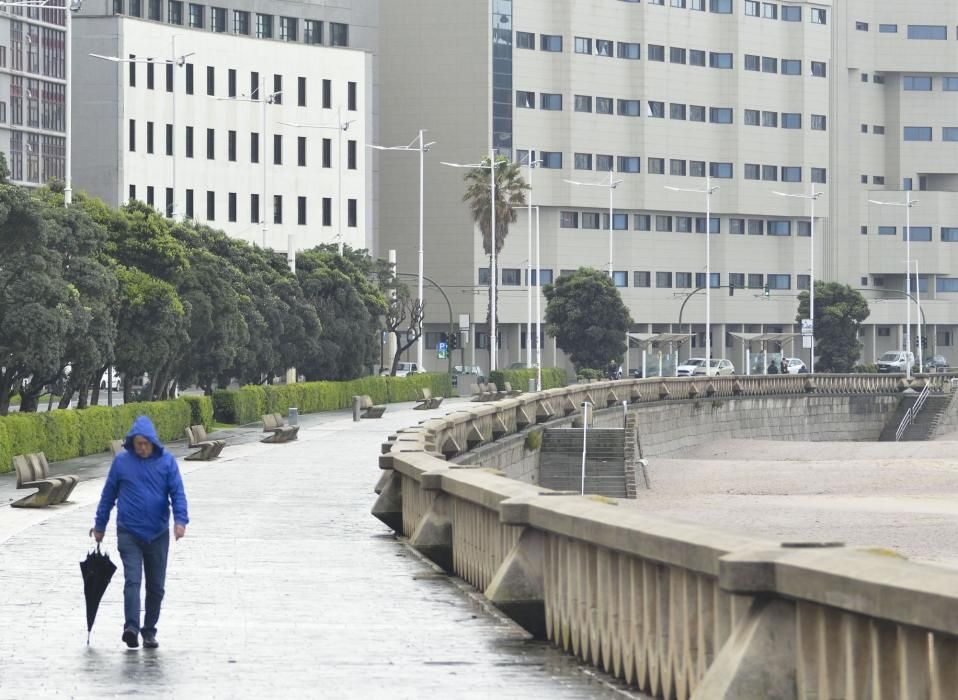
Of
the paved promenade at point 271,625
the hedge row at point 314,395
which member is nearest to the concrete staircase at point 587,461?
the hedge row at point 314,395

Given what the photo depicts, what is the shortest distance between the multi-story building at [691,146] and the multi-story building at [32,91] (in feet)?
71.6

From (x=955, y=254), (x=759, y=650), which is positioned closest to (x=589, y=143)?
(x=955, y=254)

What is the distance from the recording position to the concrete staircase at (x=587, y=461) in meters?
55.2

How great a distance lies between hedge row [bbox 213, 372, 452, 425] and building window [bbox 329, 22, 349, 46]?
30758mm

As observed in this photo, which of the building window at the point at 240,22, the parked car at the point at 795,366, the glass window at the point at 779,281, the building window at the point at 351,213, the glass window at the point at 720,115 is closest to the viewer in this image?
the building window at the point at 240,22

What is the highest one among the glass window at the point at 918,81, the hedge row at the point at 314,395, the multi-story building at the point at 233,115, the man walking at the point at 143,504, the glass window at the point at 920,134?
the glass window at the point at 918,81

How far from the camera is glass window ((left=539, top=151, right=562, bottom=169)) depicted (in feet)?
421

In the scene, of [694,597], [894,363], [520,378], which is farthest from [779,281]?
[694,597]

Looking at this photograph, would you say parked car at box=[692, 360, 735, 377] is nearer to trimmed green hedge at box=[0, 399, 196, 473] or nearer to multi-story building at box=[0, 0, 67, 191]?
multi-story building at box=[0, 0, 67, 191]

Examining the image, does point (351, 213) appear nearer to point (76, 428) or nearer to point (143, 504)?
point (76, 428)

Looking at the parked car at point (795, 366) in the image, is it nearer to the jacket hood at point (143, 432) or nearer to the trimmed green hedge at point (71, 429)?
the trimmed green hedge at point (71, 429)

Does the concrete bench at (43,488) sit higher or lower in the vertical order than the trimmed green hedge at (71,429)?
lower

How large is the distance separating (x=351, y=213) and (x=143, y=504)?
101589mm

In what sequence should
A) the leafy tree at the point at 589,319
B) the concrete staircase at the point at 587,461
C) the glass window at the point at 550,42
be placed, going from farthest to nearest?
the glass window at the point at 550,42 < the leafy tree at the point at 589,319 < the concrete staircase at the point at 587,461
